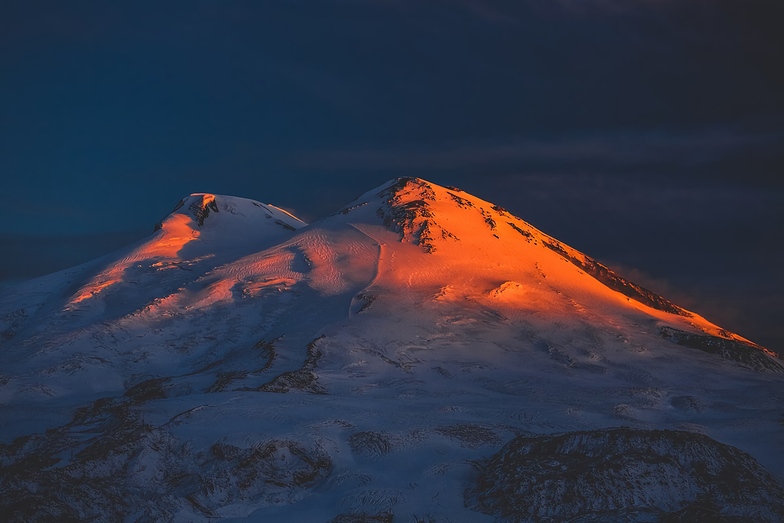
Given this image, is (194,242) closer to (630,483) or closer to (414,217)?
(414,217)

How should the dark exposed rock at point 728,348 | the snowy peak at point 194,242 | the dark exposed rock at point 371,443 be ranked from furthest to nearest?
the snowy peak at point 194,242
the dark exposed rock at point 728,348
the dark exposed rock at point 371,443

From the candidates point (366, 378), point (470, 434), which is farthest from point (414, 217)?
point (470, 434)

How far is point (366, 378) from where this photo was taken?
63906 millimetres

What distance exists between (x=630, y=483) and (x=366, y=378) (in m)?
33.5

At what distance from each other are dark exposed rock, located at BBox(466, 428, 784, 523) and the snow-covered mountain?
137 mm

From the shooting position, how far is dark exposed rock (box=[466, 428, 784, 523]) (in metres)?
30.7

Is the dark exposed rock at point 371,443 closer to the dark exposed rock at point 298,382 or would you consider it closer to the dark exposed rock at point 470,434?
the dark exposed rock at point 470,434

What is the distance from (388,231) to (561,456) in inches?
2495

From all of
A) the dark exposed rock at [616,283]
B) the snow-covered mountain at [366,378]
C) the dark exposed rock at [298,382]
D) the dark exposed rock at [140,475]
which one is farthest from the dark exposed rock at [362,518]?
the dark exposed rock at [616,283]

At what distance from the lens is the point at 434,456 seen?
1654 inches

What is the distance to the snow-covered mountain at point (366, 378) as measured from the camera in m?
35.0

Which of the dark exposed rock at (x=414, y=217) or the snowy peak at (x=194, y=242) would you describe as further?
the dark exposed rock at (x=414, y=217)

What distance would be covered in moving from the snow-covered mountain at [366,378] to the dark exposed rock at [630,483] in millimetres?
137

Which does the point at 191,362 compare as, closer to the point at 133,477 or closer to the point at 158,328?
the point at 158,328
